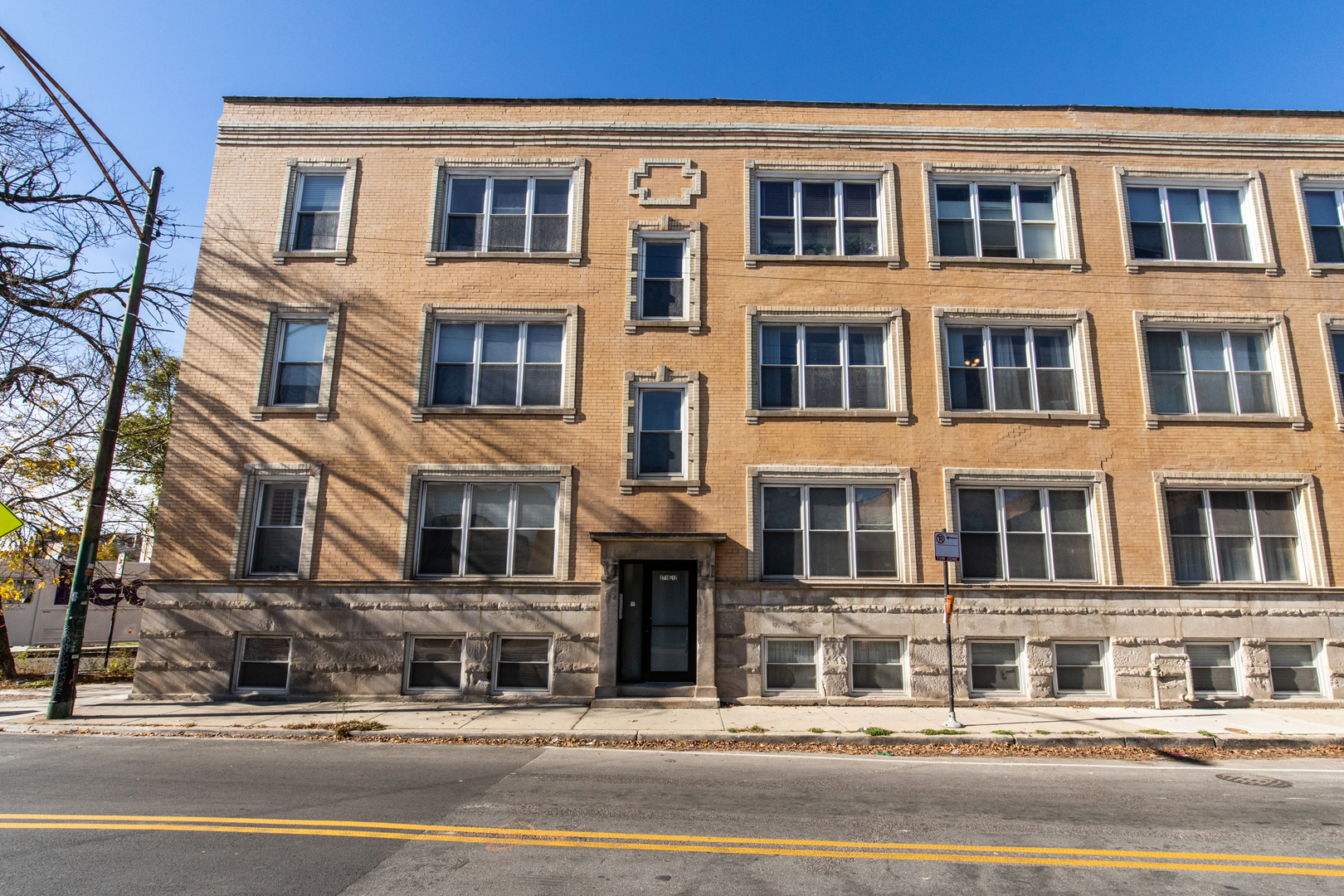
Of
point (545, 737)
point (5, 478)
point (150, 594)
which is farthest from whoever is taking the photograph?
point (5, 478)

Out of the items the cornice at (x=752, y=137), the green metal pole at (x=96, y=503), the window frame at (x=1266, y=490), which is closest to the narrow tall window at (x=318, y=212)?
the cornice at (x=752, y=137)

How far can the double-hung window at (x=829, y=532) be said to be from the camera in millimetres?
13305

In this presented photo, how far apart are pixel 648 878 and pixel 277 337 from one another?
1315 centimetres

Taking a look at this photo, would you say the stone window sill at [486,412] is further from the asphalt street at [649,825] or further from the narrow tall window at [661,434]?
the asphalt street at [649,825]

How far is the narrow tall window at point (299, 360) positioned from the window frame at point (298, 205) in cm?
134

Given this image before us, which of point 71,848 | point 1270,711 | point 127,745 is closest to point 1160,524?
point 1270,711

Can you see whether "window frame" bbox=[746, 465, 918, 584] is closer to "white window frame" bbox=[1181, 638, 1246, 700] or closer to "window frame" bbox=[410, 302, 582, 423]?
"window frame" bbox=[410, 302, 582, 423]

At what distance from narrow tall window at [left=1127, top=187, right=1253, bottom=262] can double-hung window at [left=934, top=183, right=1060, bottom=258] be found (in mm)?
1718

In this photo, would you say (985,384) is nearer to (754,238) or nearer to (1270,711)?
(754,238)

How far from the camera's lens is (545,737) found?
995 cm

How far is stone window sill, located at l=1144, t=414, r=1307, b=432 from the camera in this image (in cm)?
1373

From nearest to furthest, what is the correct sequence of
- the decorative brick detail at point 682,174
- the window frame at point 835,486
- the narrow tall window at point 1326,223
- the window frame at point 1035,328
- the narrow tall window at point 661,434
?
the window frame at point 835,486
the narrow tall window at point 661,434
the window frame at point 1035,328
the decorative brick detail at point 682,174
the narrow tall window at point 1326,223

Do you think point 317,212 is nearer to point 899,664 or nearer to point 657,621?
point 657,621

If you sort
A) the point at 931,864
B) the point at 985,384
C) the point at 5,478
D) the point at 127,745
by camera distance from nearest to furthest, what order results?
the point at 931,864 < the point at 127,745 < the point at 985,384 < the point at 5,478
